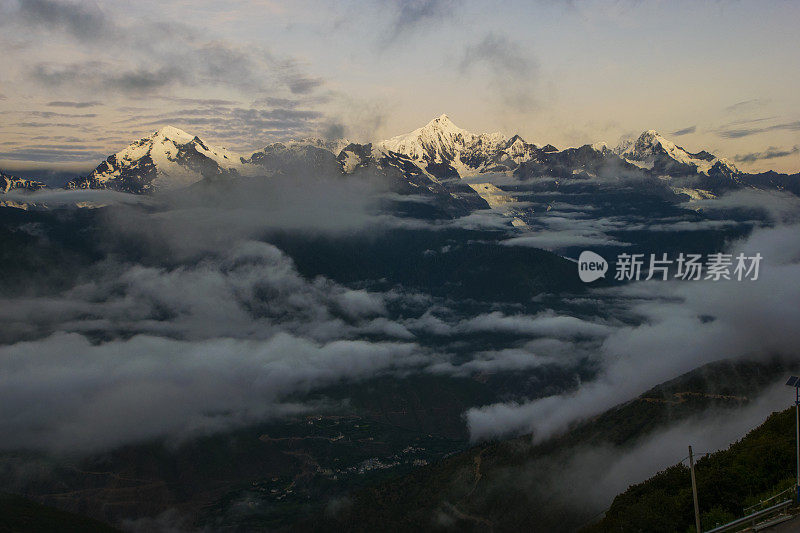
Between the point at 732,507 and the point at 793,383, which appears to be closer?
the point at 793,383

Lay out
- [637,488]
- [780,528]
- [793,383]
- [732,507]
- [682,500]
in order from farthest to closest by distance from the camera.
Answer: [637,488] → [682,500] → [732,507] → [793,383] → [780,528]

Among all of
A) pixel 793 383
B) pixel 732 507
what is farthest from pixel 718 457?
pixel 793 383

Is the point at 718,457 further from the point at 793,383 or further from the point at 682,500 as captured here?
the point at 793,383

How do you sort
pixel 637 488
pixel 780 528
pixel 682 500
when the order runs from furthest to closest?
pixel 637 488
pixel 682 500
pixel 780 528

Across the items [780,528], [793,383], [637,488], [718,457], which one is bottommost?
[637,488]

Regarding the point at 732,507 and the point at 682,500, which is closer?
the point at 732,507

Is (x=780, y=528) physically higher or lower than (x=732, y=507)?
higher

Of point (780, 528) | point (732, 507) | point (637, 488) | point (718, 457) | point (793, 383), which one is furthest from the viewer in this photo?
point (637, 488)

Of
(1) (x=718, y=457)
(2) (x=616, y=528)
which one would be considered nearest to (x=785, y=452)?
(1) (x=718, y=457)

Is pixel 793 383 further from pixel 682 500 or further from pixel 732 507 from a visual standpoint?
pixel 682 500
